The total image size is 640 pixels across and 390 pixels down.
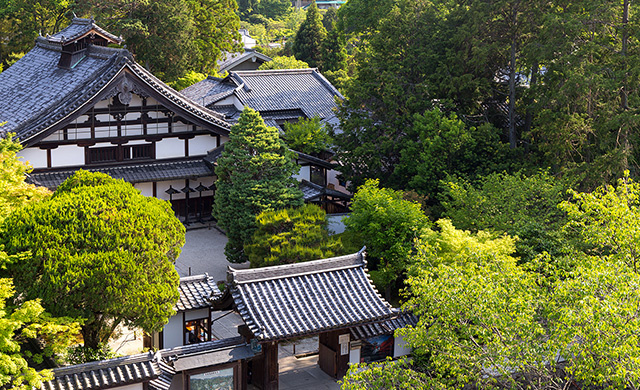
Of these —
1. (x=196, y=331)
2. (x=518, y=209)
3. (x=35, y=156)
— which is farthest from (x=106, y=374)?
(x=35, y=156)

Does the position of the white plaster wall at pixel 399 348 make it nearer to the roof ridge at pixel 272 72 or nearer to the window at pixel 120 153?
the window at pixel 120 153

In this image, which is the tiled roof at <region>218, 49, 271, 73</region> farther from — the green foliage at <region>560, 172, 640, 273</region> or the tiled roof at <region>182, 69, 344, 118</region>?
the green foliage at <region>560, 172, 640, 273</region>

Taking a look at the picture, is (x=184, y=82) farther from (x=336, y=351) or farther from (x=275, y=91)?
(x=336, y=351)

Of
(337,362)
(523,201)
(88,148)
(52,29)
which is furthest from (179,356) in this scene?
(52,29)

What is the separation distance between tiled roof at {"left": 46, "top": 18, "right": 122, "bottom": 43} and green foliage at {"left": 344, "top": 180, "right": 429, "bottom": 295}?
16945mm

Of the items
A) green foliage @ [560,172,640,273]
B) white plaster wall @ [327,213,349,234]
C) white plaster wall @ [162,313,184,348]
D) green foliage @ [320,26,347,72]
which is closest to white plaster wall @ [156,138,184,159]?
white plaster wall @ [327,213,349,234]

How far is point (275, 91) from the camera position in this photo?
160 feet

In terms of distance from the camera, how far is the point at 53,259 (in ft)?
54.3

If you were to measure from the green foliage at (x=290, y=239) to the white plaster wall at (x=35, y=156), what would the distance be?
11.7m

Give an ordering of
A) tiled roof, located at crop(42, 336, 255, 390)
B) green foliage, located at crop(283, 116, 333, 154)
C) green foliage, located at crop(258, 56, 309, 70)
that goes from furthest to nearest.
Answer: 1. green foliage, located at crop(258, 56, 309, 70)
2. green foliage, located at crop(283, 116, 333, 154)
3. tiled roof, located at crop(42, 336, 255, 390)

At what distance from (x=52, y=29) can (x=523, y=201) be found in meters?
44.8

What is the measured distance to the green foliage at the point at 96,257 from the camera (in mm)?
16562

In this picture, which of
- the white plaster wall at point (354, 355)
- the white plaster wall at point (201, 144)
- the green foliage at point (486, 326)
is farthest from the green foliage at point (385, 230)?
the white plaster wall at point (201, 144)

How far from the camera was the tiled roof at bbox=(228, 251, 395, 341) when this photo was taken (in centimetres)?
1933
